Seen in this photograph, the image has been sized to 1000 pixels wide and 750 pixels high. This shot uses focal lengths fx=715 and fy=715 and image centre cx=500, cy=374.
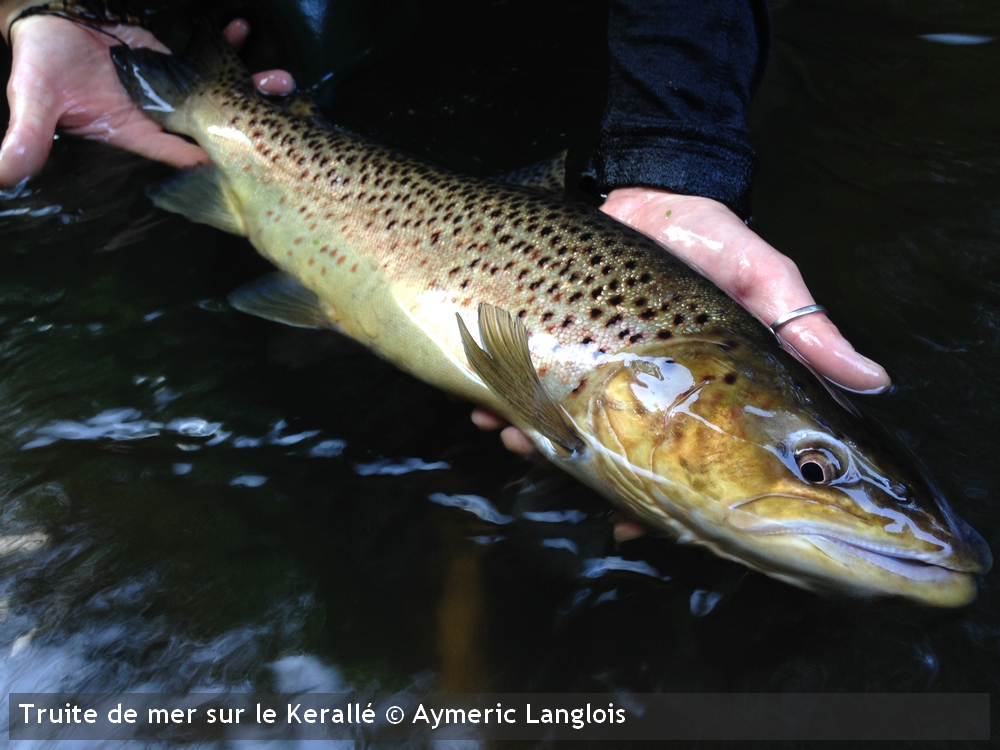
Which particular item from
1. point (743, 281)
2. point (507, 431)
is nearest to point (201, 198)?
point (507, 431)

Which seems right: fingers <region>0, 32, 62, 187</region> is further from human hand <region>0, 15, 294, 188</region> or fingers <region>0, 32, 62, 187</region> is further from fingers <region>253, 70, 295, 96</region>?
fingers <region>253, 70, 295, 96</region>

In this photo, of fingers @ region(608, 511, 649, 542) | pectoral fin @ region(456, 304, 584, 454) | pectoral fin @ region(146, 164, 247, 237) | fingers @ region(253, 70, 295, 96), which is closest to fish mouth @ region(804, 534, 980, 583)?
fingers @ region(608, 511, 649, 542)

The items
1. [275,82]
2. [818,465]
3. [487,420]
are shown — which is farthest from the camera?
[275,82]

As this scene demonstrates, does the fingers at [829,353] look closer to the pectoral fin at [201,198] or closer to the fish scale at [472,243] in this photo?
the fish scale at [472,243]

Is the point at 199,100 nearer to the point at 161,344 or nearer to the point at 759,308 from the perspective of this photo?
the point at 161,344

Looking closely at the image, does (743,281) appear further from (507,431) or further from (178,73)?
(178,73)
